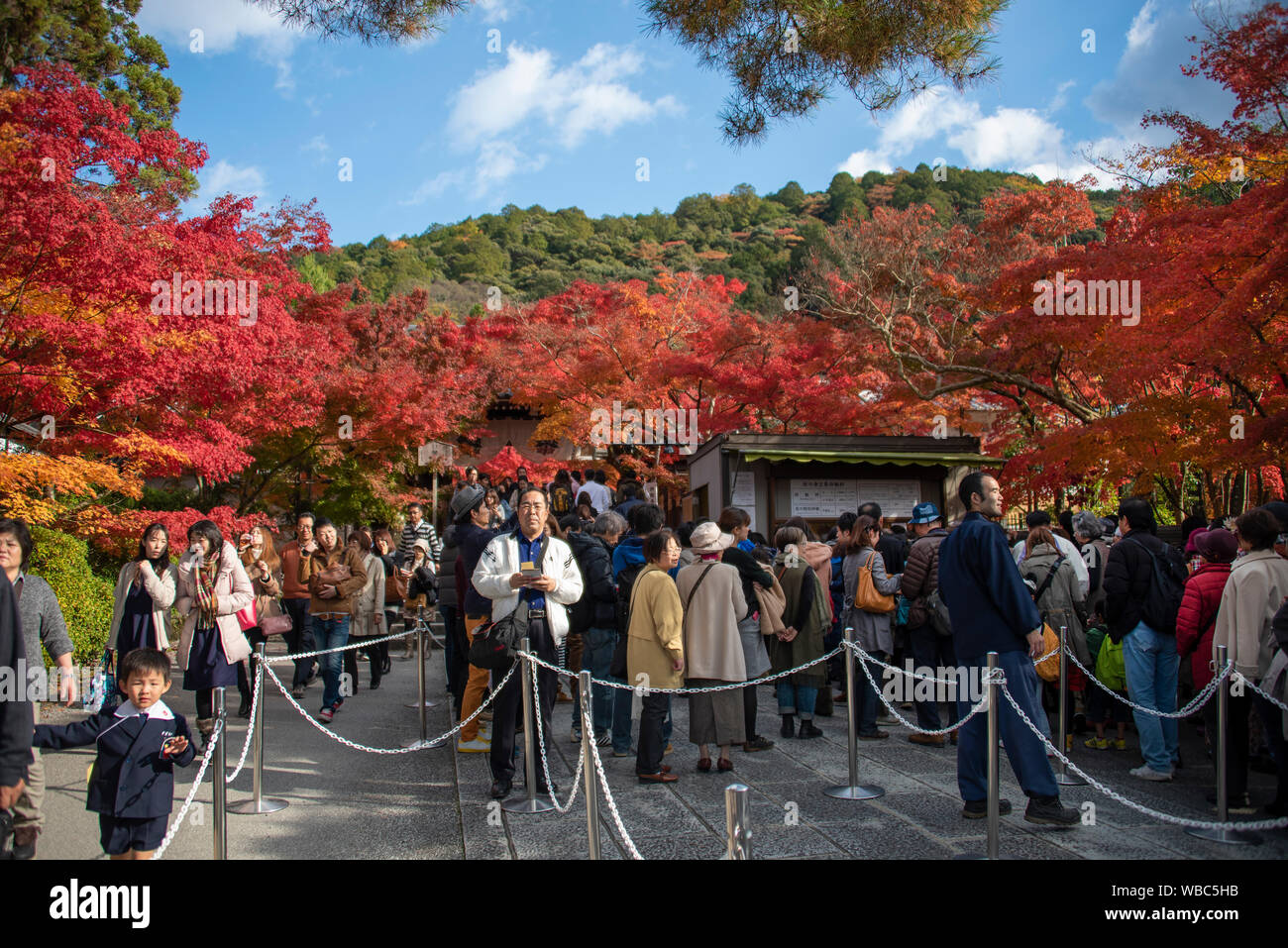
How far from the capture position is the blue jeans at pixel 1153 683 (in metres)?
5.63

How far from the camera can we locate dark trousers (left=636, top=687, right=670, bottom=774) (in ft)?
18.1

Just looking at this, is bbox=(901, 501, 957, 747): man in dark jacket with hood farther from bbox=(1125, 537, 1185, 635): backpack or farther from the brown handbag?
bbox=(1125, 537, 1185, 635): backpack

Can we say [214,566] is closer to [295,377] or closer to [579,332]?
[295,377]

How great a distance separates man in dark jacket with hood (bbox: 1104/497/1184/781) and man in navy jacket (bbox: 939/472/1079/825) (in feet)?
4.35

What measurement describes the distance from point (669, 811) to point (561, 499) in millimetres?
7118

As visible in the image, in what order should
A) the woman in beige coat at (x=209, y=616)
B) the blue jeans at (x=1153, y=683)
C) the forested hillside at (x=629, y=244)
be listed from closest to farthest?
1. the blue jeans at (x=1153, y=683)
2. the woman in beige coat at (x=209, y=616)
3. the forested hillside at (x=629, y=244)

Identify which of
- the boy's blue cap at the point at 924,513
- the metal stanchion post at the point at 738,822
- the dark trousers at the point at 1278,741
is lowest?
the dark trousers at the point at 1278,741

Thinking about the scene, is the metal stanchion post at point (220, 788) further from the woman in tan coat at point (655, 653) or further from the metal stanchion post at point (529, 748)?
the woman in tan coat at point (655, 653)

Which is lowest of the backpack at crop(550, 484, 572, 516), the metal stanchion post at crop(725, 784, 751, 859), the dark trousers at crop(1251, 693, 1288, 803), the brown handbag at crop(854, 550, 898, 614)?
the dark trousers at crop(1251, 693, 1288, 803)

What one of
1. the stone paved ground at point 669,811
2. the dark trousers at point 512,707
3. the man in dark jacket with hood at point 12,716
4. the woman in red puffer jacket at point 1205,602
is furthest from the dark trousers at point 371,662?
the woman in red puffer jacket at point 1205,602

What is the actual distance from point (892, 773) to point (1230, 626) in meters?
2.26

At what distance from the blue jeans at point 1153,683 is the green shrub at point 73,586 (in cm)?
898

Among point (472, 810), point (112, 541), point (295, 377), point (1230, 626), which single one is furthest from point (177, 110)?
point (1230, 626)

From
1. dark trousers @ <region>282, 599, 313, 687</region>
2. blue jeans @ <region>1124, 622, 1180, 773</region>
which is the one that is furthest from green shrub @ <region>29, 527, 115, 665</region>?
blue jeans @ <region>1124, 622, 1180, 773</region>
